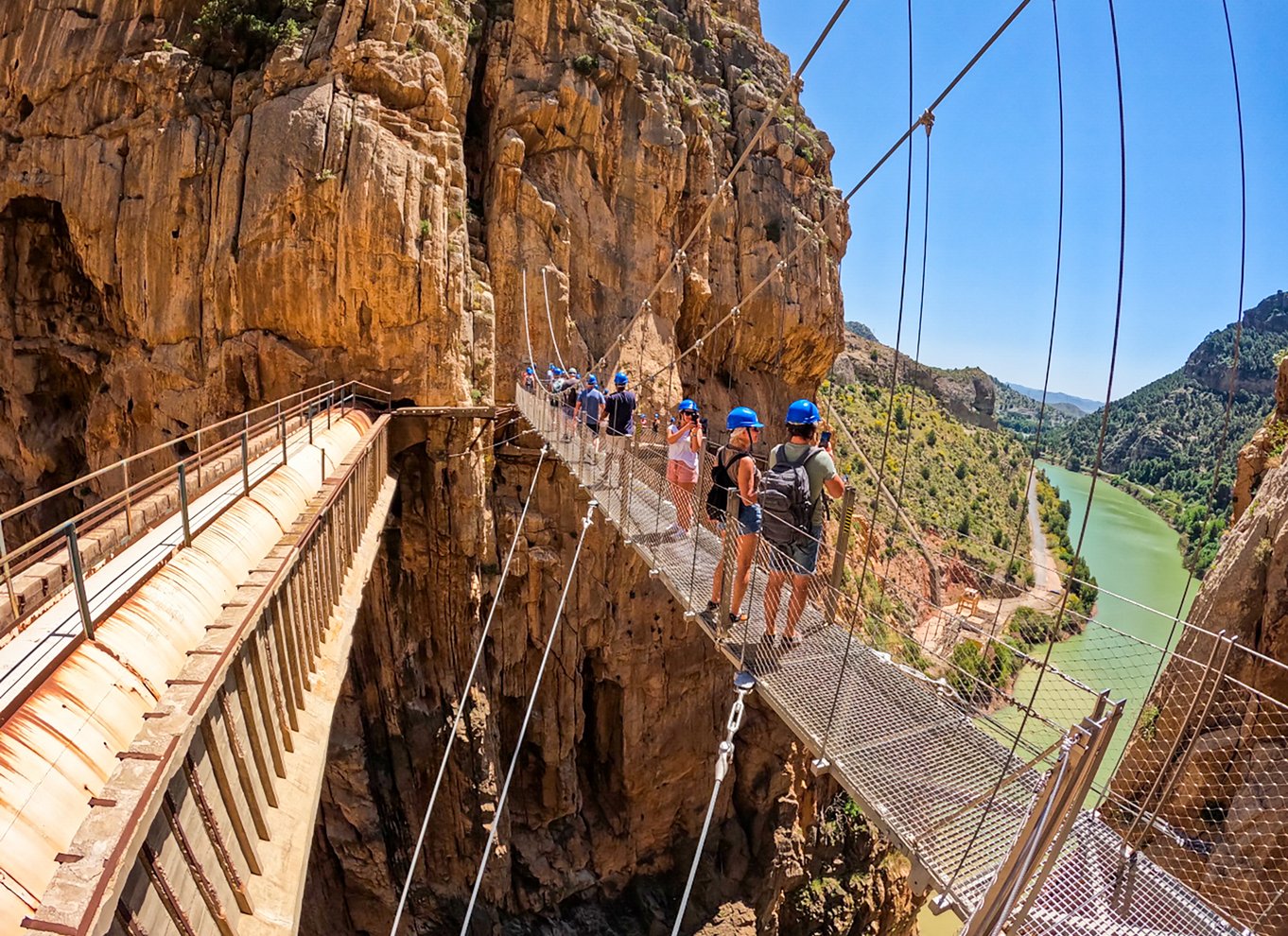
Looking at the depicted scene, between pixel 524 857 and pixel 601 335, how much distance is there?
9.84m

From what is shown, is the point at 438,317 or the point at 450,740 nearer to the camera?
the point at 450,740

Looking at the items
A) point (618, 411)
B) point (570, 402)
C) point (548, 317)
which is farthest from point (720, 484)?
point (548, 317)

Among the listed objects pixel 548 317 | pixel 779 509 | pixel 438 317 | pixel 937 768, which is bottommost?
pixel 937 768

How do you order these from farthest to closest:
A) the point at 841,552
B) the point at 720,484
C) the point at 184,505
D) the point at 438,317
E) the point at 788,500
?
the point at 438,317 → the point at 720,484 → the point at 841,552 → the point at 788,500 → the point at 184,505

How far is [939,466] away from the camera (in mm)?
40625

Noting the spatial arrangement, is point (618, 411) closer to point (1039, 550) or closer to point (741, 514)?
point (741, 514)

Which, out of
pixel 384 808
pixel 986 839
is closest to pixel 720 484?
pixel 986 839

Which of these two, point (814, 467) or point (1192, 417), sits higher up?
point (1192, 417)

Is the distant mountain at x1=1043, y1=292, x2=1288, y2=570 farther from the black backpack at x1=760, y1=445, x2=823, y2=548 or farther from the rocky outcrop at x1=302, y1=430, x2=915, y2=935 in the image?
the black backpack at x1=760, y1=445, x2=823, y2=548

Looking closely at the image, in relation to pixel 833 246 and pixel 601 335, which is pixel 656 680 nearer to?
pixel 601 335

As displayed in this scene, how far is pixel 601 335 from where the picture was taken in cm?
1295

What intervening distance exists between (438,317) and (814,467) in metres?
7.55

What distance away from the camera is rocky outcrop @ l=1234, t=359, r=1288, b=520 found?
686cm

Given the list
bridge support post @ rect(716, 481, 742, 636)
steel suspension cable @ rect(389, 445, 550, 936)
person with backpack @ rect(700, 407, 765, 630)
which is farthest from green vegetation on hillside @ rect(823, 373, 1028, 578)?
bridge support post @ rect(716, 481, 742, 636)
